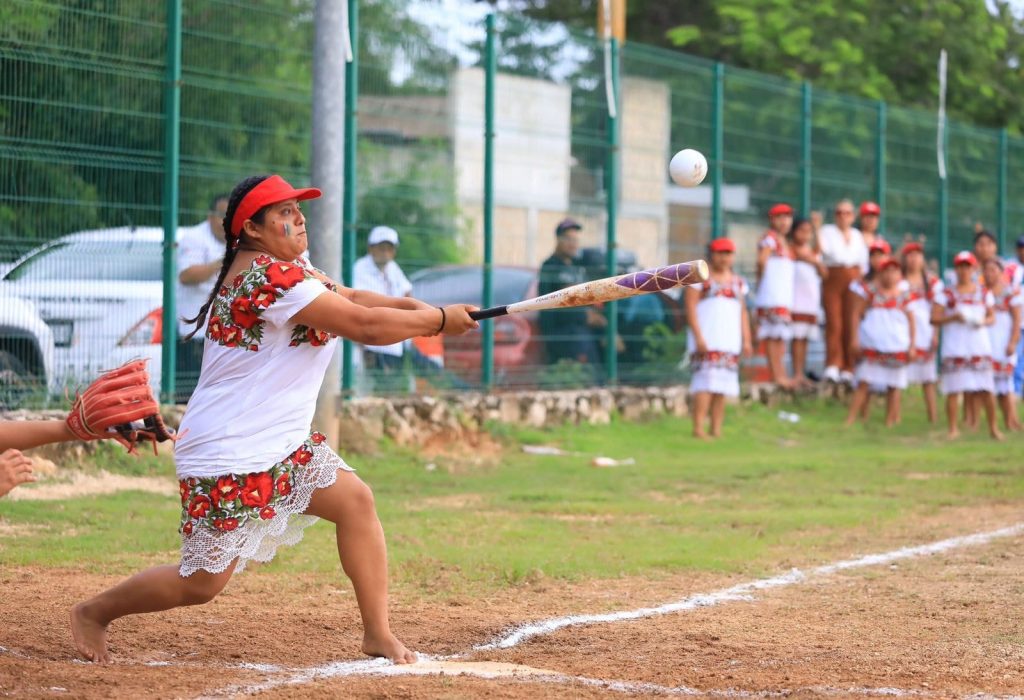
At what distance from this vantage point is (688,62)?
Answer: 16281mm

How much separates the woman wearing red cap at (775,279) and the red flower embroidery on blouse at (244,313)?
11.7 meters

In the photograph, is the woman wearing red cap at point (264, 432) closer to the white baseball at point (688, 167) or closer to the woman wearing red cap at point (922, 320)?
the white baseball at point (688, 167)

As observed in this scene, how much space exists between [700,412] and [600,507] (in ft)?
16.0

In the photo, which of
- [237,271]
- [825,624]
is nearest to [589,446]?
[825,624]

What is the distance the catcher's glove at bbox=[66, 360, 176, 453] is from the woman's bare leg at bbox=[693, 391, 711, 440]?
979 centimetres

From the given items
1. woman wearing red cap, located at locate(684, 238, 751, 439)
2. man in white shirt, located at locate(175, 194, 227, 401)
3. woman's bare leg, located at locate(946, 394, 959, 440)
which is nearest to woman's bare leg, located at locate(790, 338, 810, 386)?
woman's bare leg, located at locate(946, 394, 959, 440)

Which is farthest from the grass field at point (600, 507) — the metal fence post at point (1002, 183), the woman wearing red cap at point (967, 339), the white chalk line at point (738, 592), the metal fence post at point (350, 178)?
the metal fence post at point (1002, 183)

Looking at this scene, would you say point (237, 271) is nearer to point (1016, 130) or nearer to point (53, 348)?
point (53, 348)

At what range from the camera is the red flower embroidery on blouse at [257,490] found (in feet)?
17.7

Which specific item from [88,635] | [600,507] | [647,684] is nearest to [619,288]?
[647,684]

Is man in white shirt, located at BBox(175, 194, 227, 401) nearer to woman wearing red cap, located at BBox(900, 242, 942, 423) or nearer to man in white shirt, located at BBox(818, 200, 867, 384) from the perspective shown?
man in white shirt, located at BBox(818, 200, 867, 384)

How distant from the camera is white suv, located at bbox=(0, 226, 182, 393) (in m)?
A: 10.3

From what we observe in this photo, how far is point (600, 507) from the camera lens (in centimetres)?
1014

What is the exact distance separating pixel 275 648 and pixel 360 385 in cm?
676
